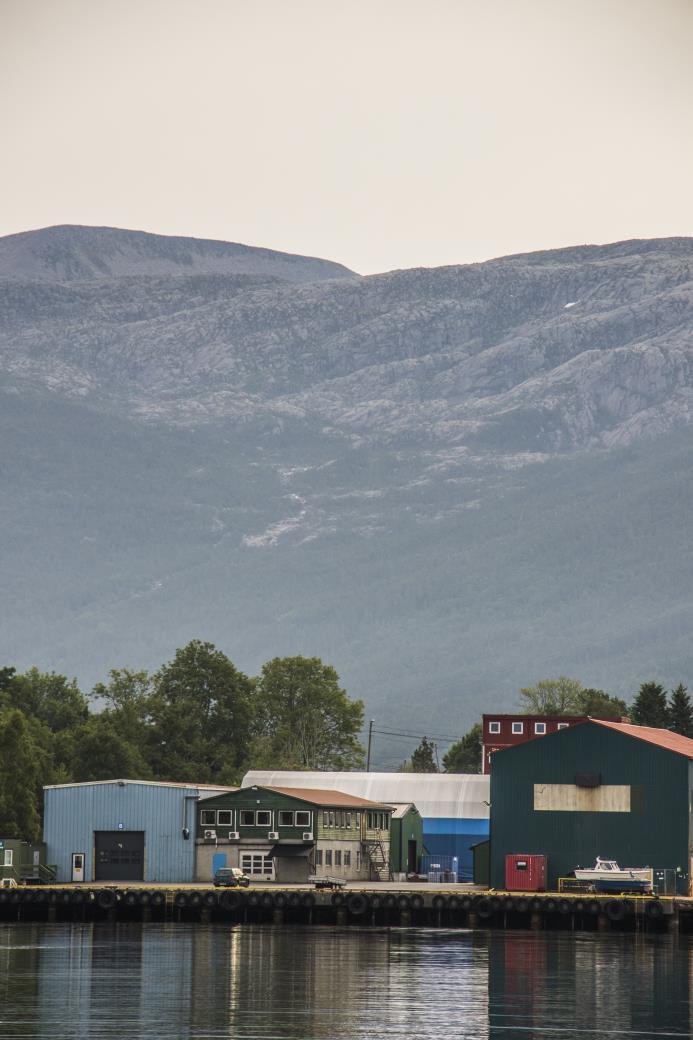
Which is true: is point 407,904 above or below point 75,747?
below

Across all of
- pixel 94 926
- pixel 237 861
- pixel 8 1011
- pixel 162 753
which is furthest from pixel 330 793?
pixel 8 1011

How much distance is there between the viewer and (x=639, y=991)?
247ft

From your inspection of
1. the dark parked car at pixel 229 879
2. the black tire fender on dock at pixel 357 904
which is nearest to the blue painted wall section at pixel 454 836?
the dark parked car at pixel 229 879

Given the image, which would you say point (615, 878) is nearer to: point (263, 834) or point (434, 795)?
point (263, 834)

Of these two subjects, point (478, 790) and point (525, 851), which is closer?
point (525, 851)

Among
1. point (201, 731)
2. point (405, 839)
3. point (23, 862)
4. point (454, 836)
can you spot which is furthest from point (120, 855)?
point (201, 731)

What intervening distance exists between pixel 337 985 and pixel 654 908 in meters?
33.9

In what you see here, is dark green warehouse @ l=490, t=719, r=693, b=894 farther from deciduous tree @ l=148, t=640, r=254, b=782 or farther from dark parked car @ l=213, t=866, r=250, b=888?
deciduous tree @ l=148, t=640, r=254, b=782

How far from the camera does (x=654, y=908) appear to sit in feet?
344

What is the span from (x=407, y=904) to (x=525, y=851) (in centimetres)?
1047

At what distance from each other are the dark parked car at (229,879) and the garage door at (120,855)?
8350 millimetres

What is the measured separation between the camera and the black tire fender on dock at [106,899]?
11262 cm

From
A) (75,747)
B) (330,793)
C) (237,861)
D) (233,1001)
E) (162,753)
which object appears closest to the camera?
(233,1001)

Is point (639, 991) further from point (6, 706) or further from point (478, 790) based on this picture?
point (6, 706)
